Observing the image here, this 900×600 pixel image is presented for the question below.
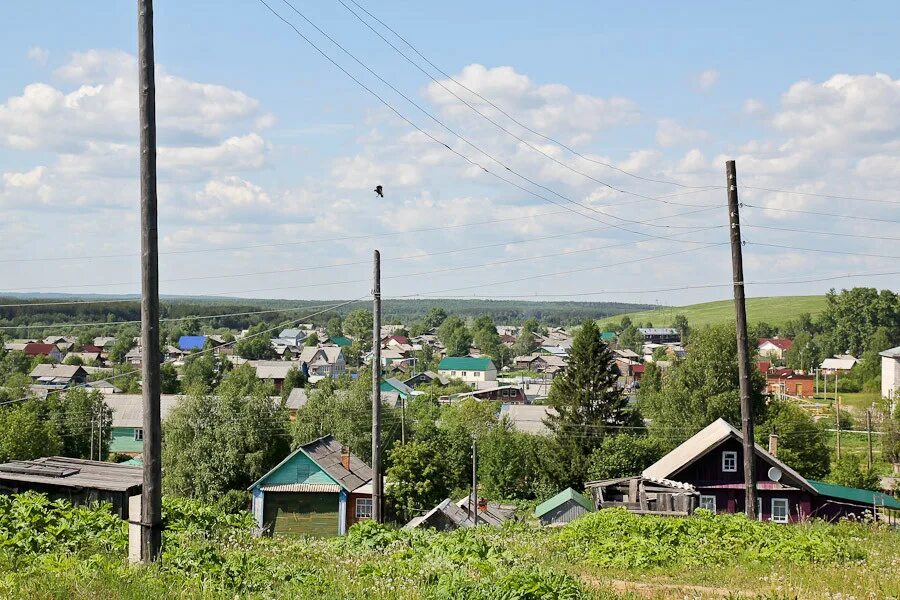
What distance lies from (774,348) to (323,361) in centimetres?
7794

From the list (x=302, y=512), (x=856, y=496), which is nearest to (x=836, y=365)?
(x=856, y=496)

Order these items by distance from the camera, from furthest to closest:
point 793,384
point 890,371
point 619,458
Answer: point 793,384
point 890,371
point 619,458

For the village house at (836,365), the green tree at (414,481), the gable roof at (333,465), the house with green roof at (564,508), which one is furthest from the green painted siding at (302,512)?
the village house at (836,365)

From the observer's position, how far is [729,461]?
34594 mm

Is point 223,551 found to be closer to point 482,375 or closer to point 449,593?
point 449,593

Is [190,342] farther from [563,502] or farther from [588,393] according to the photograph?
[563,502]

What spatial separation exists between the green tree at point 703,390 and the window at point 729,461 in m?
18.4

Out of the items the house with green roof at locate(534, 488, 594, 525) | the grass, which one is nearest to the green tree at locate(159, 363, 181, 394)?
the house with green roof at locate(534, 488, 594, 525)

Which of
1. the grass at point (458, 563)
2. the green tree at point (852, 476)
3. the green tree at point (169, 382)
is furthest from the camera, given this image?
the green tree at point (169, 382)

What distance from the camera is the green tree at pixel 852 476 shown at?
1698 inches

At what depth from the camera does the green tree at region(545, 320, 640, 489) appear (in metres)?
51.0

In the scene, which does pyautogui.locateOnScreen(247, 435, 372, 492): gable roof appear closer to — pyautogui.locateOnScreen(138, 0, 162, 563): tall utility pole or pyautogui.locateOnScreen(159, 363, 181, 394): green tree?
pyautogui.locateOnScreen(138, 0, 162, 563): tall utility pole

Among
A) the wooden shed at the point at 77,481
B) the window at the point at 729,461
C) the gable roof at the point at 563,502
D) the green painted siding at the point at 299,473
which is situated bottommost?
the gable roof at the point at 563,502

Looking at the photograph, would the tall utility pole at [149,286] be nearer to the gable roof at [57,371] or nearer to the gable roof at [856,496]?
the gable roof at [856,496]
